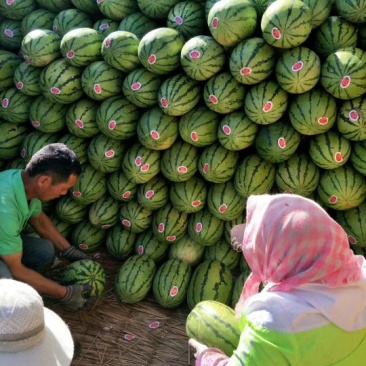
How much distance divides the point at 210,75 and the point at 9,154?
1901 millimetres

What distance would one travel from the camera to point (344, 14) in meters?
3.73

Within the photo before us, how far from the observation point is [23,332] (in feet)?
7.06

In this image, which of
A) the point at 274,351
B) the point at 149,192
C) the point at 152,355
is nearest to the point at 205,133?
the point at 149,192

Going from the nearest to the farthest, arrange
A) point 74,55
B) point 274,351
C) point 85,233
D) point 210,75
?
point 274,351
point 210,75
point 74,55
point 85,233

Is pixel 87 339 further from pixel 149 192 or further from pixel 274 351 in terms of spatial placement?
pixel 274 351

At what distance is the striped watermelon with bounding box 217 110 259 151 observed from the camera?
3791mm

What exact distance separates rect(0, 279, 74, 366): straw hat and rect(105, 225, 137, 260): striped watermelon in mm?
2022

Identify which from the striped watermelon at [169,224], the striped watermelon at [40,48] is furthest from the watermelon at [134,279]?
the striped watermelon at [40,48]

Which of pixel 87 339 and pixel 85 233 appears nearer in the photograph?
pixel 87 339

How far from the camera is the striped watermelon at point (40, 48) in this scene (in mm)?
4238

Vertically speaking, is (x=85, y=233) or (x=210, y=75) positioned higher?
(x=210, y=75)

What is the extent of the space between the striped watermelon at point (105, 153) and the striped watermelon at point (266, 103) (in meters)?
1.10

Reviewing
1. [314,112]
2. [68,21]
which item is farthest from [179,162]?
[68,21]

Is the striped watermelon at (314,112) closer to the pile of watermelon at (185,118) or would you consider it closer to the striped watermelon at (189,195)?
the pile of watermelon at (185,118)
